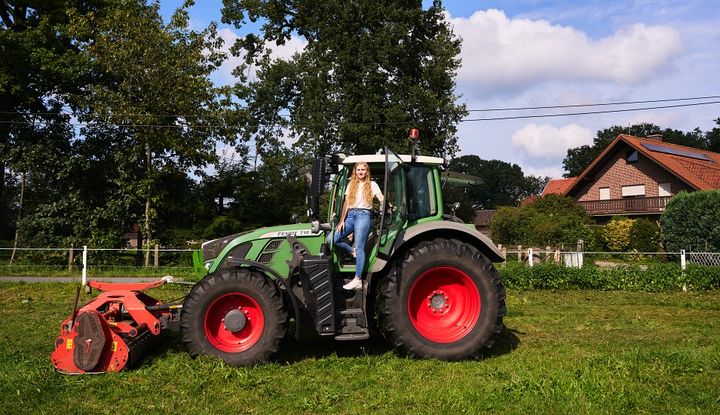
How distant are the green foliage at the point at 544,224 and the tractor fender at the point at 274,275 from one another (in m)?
20.8

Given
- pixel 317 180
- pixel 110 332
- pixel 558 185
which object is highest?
pixel 558 185

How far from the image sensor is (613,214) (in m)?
34.6

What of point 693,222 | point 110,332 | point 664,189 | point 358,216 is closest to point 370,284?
point 358,216

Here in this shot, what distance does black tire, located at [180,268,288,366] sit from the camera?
5.66m

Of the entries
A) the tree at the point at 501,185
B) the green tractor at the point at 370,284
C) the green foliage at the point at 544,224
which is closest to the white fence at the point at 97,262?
the green tractor at the point at 370,284

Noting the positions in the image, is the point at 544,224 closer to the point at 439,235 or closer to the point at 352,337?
the point at 439,235

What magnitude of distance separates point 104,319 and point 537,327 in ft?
18.6

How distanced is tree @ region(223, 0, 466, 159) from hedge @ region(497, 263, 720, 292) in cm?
1303

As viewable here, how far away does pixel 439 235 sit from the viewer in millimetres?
6293

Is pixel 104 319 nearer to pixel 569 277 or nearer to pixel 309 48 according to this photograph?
pixel 569 277

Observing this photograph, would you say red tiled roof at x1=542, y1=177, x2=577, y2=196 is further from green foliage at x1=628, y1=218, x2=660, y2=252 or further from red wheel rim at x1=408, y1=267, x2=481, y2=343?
red wheel rim at x1=408, y1=267, x2=481, y2=343

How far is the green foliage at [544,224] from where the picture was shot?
2516 cm

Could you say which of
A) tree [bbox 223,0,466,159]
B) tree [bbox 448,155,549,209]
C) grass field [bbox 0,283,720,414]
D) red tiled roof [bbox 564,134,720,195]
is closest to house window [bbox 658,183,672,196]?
red tiled roof [bbox 564,134,720,195]

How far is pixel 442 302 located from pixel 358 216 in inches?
52.7
